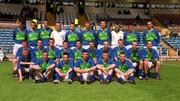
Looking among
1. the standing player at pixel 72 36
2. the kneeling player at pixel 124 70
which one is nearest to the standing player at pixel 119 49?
the kneeling player at pixel 124 70

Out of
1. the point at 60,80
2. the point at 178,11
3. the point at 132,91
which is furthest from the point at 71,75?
the point at 178,11

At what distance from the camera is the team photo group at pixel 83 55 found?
12570 millimetres

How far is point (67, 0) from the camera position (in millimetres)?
38344

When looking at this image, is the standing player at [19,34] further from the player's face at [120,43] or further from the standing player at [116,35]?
the player's face at [120,43]

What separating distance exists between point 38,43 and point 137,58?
3.18m

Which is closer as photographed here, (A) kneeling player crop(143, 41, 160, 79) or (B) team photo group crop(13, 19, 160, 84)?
(B) team photo group crop(13, 19, 160, 84)

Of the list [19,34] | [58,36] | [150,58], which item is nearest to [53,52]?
[58,36]

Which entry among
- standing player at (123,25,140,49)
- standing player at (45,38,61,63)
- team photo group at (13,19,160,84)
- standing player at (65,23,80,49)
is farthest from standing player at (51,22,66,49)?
standing player at (123,25,140,49)

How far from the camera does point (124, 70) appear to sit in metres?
12.8

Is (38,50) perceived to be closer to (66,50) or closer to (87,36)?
(66,50)

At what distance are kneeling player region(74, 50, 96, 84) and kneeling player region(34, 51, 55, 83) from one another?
0.76 metres

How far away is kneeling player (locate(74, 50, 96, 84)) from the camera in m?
12.5

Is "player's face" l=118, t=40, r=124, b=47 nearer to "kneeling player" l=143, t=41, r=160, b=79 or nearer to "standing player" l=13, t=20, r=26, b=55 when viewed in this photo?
"kneeling player" l=143, t=41, r=160, b=79

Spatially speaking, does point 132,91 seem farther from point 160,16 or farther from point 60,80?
point 160,16
